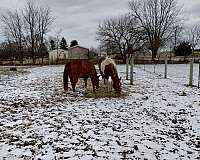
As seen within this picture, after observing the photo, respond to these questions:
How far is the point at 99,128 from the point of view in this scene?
5.78 meters

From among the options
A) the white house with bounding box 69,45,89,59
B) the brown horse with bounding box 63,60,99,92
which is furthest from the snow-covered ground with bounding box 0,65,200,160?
the white house with bounding box 69,45,89,59

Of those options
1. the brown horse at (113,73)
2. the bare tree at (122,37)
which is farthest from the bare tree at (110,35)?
the brown horse at (113,73)

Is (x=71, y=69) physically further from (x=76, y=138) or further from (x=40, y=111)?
(x=76, y=138)

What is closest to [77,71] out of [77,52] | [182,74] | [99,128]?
[99,128]

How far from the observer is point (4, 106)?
8.05 meters

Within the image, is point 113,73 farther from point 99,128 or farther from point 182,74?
point 182,74

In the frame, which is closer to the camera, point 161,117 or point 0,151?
point 0,151

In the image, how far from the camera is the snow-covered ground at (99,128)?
4.53 metres

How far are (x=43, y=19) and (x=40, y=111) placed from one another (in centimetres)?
4583

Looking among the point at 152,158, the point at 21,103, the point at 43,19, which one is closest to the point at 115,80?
the point at 21,103

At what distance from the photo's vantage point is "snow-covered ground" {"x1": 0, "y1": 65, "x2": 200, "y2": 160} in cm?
453

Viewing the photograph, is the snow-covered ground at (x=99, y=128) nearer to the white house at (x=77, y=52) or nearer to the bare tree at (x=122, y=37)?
the bare tree at (x=122, y=37)

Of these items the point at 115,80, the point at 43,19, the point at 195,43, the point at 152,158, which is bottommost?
the point at 152,158

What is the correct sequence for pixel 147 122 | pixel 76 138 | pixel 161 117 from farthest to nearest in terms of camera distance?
pixel 161 117 → pixel 147 122 → pixel 76 138
